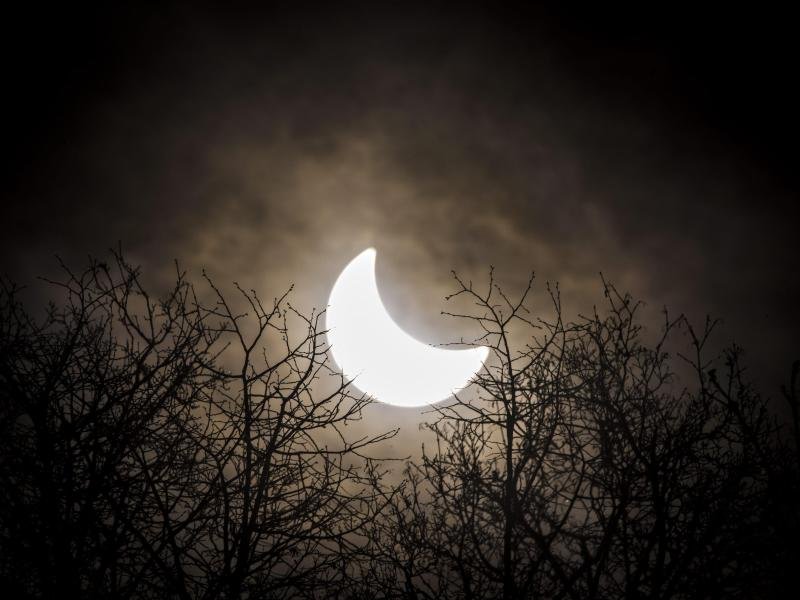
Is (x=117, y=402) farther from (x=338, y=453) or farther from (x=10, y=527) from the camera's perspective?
(x=338, y=453)

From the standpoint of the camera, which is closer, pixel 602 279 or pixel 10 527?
pixel 10 527

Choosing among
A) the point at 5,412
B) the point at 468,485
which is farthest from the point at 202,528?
the point at 468,485

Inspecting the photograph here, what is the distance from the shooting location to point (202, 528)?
4.69 m

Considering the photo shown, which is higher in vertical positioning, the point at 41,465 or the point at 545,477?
the point at 545,477

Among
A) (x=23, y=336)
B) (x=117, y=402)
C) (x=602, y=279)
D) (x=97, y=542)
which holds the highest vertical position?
(x=602, y=279)

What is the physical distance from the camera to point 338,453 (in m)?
4.71

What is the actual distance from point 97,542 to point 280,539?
1.62 m

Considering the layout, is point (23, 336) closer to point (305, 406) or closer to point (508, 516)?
point (305, 406)

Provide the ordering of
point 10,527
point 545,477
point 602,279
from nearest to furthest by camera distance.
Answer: point 10,527
point 545,477
point 602,279

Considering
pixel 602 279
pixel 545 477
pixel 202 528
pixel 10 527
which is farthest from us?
pixel 602 279

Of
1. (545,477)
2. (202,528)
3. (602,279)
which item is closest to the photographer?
(202,528)

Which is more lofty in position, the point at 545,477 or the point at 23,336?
the point at 23,336

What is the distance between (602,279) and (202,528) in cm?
525

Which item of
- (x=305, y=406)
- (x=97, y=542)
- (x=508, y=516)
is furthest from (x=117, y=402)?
(x=508, y=516)
